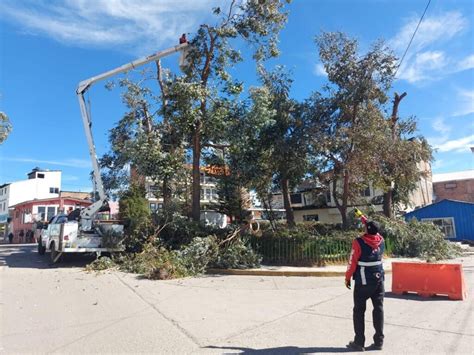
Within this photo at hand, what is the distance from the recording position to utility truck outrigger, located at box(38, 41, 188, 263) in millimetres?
14086

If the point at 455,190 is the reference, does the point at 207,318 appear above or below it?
below

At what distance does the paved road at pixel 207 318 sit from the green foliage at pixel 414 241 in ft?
21.3

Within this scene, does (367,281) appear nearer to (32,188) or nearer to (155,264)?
(155,264)

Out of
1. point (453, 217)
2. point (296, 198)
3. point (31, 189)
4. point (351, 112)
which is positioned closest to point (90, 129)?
point (351, 112)

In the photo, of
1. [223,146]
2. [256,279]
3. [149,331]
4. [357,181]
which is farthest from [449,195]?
[149,331]

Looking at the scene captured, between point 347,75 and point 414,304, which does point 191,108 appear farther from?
point 414,304

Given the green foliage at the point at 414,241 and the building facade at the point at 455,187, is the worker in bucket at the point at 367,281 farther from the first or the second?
the building facade at the point at 455,187

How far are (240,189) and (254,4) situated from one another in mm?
8396

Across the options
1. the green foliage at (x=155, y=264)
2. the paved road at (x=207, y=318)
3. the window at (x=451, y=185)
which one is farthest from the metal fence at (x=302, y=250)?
the window at (x=451, y=185)

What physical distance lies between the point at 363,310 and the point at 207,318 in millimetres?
2820

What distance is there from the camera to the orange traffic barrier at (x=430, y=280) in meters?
8.52

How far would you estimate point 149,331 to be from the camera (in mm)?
6172

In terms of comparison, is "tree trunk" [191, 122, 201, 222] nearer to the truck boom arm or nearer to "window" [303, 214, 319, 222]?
the truck boom arm

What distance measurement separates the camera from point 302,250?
14.2 meters
